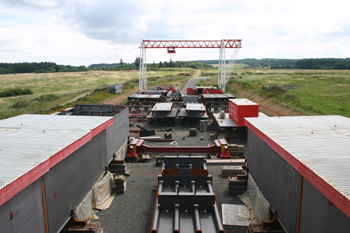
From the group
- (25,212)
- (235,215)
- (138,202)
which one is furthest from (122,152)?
(25,212)

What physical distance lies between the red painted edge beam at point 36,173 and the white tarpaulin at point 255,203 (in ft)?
18.9

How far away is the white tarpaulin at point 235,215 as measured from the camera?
25.9 ft

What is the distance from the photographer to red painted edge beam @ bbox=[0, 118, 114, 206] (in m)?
4.40

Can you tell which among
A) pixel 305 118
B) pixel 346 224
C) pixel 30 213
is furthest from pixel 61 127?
pixel 305 118

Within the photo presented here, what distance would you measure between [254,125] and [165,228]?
497cm

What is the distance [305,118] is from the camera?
10.1 m

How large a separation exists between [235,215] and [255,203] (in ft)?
2.53

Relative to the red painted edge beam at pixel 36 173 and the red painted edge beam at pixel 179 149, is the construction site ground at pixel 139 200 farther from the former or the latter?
the red painted edge beam at pixel 36 173

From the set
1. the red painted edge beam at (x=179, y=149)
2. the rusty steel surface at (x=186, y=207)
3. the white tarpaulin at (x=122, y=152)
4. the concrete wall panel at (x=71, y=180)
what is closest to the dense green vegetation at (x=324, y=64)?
the red painted edge beam at (x=179, y=149)

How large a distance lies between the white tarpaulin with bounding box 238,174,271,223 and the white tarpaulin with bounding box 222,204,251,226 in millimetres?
→ 190

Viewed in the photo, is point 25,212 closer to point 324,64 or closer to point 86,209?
point 86,209

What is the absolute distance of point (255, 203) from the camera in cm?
832

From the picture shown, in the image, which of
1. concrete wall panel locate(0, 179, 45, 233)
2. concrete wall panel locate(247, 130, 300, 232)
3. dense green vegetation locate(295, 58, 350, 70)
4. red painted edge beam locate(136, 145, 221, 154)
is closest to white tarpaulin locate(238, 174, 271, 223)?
concrete wall panel locate(247, 130, 300, 232)

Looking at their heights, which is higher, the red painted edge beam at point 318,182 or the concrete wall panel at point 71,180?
the red painted edge beam at point 318,182
